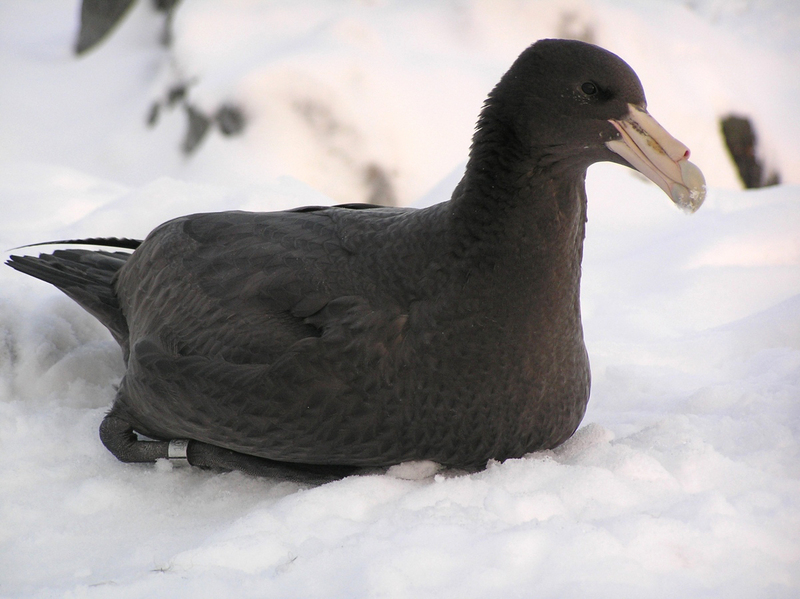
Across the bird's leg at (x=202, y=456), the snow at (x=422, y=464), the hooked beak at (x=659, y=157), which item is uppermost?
the hooked beak at (x=659, y=157)

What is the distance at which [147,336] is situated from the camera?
2.61 m

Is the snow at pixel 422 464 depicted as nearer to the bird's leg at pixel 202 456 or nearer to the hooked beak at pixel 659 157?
the bird's leg at pixel 202 456

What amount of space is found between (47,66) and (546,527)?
26.9 feet

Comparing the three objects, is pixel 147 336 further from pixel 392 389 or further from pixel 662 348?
pixel 662 348

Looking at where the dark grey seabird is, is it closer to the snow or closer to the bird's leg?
the bird's leg

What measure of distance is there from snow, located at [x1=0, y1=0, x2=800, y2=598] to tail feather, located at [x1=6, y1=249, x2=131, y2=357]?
30 centimetres

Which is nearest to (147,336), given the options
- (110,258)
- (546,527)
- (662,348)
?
(110,258)

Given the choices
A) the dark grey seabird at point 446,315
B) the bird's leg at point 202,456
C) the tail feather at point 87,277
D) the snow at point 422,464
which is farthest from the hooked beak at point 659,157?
the tail feather at point 87,277

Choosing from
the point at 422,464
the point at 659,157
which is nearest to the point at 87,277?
the point at 422,464

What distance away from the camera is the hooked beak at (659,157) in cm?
204

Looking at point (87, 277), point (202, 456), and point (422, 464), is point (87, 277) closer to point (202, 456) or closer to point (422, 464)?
point (202, 456)

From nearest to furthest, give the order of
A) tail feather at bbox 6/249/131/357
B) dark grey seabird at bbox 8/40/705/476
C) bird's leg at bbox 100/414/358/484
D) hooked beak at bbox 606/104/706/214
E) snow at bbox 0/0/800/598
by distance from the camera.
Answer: snow at bbox 0/0/800/598, hooked beak at bbox 606/104/706/214, dark grey seabird at bbox 8/40/705/476, bird's leg at bbox 100/414/358/484, tail feather at bbox 6/249/131/357

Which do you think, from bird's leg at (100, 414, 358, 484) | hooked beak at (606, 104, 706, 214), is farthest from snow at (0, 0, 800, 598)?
hooked beak at (606, 104, 706, 214)

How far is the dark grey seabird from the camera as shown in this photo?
2152 millimetres
